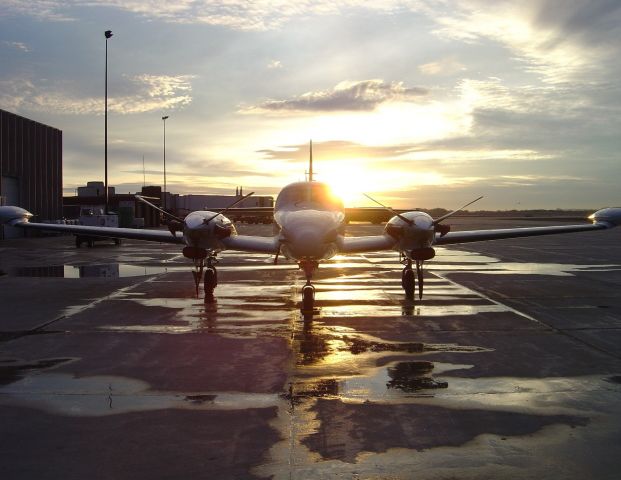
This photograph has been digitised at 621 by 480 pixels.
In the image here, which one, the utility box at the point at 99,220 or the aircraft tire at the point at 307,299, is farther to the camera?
the utility box at the point at 99,220

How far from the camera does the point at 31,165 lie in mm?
48000

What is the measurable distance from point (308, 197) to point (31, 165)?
42.2m

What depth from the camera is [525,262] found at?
25.4m

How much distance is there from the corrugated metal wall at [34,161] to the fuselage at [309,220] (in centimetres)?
3748

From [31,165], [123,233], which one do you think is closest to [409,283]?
[123,233]

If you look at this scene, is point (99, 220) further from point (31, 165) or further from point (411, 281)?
point (411, 281)

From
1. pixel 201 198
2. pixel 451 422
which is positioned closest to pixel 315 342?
pixel 451 422

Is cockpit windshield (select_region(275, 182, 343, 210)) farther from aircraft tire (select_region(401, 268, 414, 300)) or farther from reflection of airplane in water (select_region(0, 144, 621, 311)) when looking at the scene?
aircraft tire (select_region(401, 268, 414, 300))

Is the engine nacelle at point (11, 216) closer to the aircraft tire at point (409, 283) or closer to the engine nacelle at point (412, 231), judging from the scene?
the engine nacelle at point (412, 231)

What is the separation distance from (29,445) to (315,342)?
16.6 ft

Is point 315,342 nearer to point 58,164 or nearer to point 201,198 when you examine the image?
point 58,164

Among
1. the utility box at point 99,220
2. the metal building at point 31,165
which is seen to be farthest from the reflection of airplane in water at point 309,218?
the metal building at point 31,165

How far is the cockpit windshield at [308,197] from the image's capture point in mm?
13586

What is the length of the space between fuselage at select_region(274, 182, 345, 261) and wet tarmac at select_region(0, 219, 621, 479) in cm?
142
